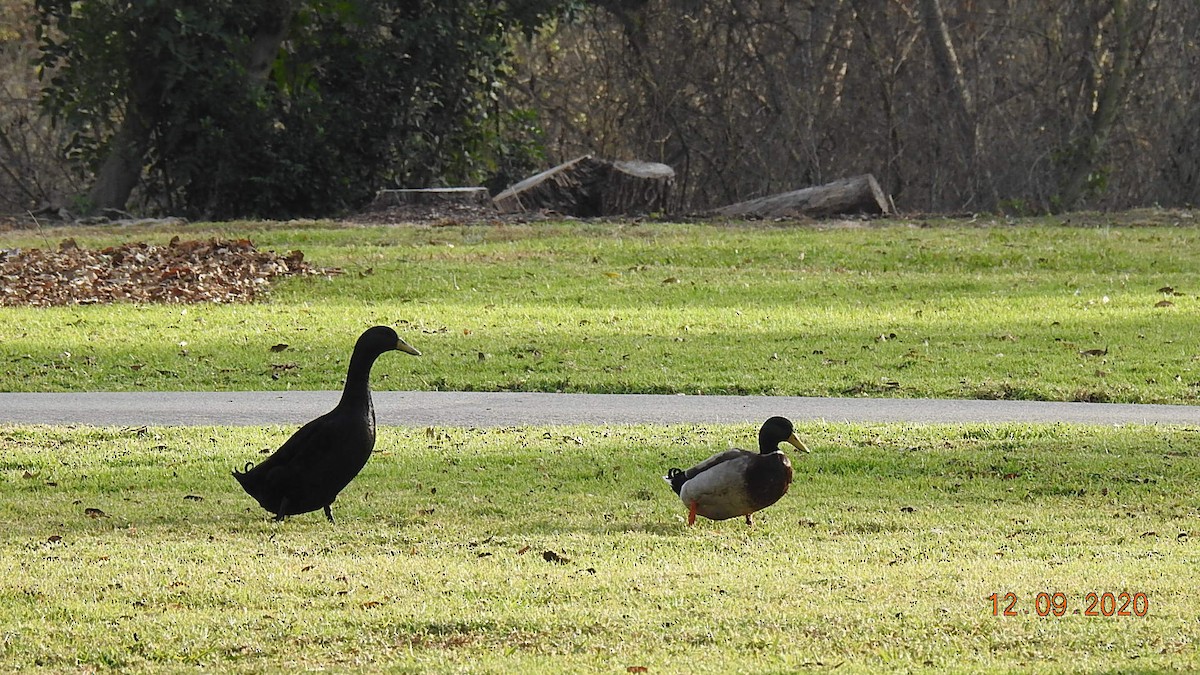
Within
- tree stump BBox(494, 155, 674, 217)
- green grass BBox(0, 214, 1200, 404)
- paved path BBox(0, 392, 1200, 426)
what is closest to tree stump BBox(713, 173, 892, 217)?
tree stump BBox(494, 155, 674, 217)

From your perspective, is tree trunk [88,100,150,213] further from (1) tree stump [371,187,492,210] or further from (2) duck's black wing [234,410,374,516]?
(2) duck's black wing [234,410,374,516]

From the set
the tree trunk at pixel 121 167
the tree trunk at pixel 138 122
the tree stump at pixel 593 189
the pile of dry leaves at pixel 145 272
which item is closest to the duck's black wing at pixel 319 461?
the pile of dry leaves at pixel 145 272

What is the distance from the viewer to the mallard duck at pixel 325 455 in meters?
7.02

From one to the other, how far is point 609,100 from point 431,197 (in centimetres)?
852

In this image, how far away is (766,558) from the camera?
6602mm

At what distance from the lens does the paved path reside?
1131 centimetres

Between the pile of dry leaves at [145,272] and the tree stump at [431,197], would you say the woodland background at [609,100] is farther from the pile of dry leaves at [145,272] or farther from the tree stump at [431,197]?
the pile of dry leaves at [145,272]

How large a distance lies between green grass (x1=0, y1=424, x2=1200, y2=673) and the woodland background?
18348 millimetres

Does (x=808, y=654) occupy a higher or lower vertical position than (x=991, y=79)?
lower

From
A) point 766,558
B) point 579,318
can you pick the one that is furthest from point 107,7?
point 766,558

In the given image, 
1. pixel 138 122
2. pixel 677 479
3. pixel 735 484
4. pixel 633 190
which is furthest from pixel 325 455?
pixel 138 122

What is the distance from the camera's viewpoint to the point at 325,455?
277 inches

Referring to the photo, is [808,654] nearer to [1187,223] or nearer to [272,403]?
[272,403]

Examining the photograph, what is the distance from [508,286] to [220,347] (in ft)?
17.8
